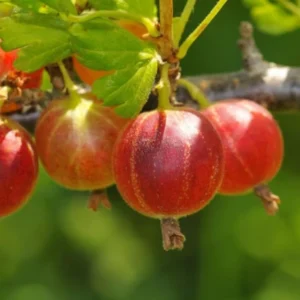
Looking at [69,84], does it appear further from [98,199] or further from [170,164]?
[170,164]

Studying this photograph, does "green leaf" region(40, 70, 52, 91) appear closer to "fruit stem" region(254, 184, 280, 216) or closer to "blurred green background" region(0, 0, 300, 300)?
"fruit stem" region(254, 184, 280, 216)

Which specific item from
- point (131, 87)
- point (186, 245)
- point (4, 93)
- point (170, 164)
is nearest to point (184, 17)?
point (131, 87)

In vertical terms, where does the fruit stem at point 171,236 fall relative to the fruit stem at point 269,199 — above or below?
above

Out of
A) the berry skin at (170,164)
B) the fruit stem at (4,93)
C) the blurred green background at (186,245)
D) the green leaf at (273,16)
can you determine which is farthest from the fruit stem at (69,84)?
the blurred green background at (186,245)

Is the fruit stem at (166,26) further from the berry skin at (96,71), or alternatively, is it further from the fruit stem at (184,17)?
the berry skin at (96,71)

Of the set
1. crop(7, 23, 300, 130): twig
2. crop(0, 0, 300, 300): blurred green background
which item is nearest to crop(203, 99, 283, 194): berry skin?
crop(7, 23, 300, 130): twig

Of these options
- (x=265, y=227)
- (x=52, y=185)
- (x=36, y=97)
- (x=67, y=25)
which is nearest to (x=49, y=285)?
(x=52, y=185)
